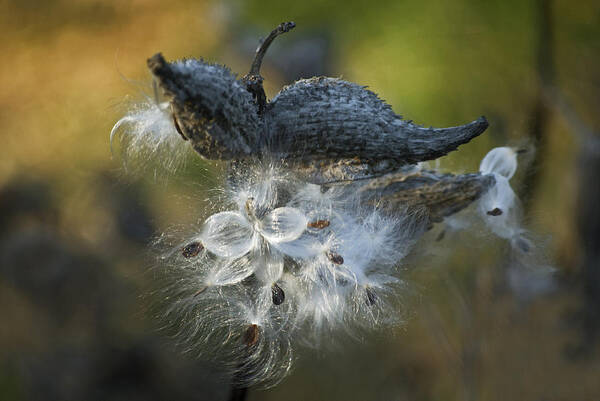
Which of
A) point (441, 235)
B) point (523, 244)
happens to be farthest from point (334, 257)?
point (523, 244)

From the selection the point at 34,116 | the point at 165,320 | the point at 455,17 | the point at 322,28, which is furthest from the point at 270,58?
the point at 165,320

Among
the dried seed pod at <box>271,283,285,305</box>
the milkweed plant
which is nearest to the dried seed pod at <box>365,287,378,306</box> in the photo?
the milkweed plant

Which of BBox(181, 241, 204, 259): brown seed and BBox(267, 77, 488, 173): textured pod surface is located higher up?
BBox(267, 77, 488, 173): textured pod surface

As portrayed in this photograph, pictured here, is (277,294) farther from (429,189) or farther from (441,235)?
(441,235)

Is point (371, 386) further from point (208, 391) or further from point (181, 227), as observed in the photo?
point (181, 227)

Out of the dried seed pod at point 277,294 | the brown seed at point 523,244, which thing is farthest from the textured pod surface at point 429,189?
the brown seed at point 523,244

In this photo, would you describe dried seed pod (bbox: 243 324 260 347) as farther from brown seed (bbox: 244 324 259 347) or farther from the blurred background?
the blurred background
